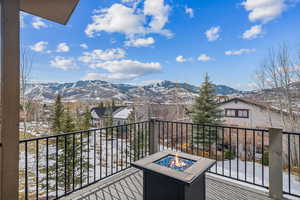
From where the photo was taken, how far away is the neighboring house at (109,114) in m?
18.8

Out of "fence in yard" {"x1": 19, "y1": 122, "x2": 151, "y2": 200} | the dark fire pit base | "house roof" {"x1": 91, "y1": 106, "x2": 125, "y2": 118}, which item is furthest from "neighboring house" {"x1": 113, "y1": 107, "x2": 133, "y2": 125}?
the dark fire pit base

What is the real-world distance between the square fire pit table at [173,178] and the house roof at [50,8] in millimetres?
2128

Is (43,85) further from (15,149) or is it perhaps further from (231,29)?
(231,29)

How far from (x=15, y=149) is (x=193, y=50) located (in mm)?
16493

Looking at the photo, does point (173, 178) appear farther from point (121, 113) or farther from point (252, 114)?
point (121, 113)

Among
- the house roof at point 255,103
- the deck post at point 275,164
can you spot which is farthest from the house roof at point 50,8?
the house roof at point 255,103

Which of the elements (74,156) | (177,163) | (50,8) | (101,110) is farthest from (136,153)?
(101,110)

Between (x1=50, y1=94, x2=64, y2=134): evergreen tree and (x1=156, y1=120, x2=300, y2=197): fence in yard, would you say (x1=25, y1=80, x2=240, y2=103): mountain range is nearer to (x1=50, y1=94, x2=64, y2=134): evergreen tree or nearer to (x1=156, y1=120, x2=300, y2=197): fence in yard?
(x1=50, y1=94, x2=64, y2=134): evergreen tree

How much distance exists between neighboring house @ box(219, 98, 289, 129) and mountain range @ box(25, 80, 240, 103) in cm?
112

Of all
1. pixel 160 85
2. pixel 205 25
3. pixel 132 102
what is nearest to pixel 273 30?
pixel 205 25

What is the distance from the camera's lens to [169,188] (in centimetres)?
157

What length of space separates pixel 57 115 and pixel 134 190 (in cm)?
1144

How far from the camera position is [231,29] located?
11406mm

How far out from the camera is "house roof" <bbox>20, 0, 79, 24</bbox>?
6.06 ft
